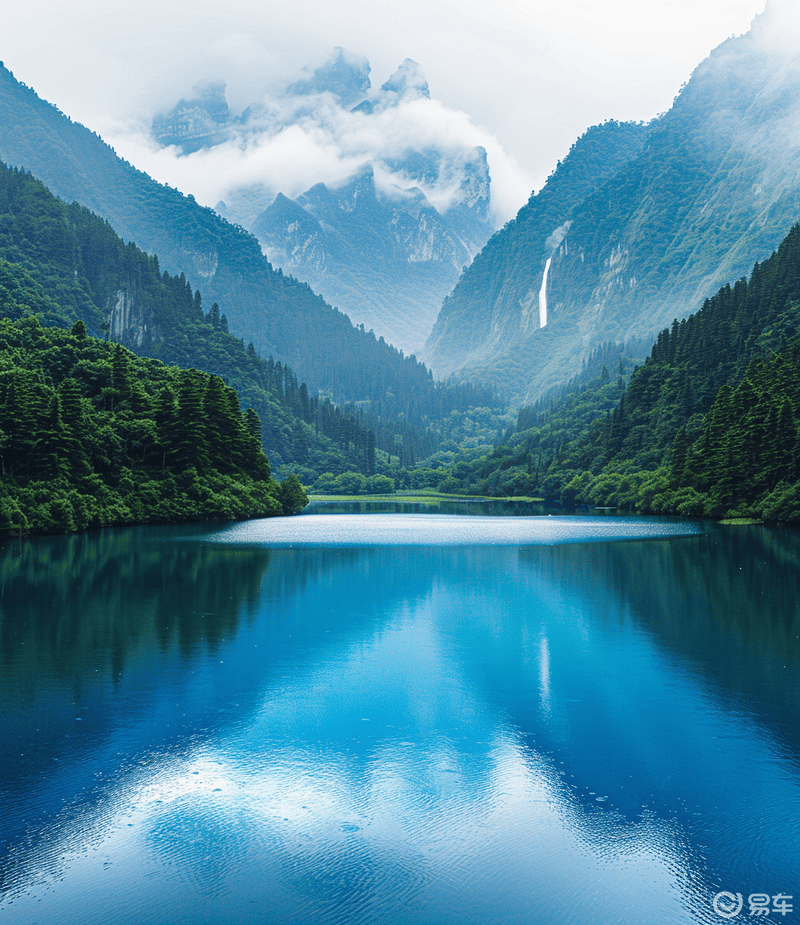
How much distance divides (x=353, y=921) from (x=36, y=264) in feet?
658

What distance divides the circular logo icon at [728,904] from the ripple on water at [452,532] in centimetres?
4972

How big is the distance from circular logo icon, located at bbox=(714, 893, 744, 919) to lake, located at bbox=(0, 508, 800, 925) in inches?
1.3

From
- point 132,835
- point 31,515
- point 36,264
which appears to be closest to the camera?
point 132,835

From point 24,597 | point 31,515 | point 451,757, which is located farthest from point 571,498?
point 451,757

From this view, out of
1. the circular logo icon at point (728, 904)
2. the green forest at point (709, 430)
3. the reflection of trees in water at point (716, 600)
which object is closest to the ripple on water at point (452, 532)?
the reflection of trees in water at point (716, 600)

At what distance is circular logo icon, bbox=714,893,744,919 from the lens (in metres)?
11.0

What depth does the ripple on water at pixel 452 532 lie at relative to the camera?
2509 inches

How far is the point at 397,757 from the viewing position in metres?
16.2

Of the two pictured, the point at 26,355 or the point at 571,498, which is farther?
the point at 571,498

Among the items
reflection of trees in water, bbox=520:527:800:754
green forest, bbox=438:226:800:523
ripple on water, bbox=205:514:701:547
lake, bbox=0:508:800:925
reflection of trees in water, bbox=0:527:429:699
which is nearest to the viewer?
lake, bbox=0:508:800:925

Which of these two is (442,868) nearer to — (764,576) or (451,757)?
(451,757)

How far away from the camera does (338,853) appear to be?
1227cm

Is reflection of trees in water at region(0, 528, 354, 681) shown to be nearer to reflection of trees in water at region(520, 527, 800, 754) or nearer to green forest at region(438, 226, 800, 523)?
reflection of trees in water at region(520, 527, 800, 754)

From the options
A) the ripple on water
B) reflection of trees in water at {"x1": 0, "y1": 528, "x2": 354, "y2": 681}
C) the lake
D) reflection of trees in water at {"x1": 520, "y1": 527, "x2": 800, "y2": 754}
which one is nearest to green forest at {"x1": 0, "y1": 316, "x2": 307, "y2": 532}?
the ripple on water
